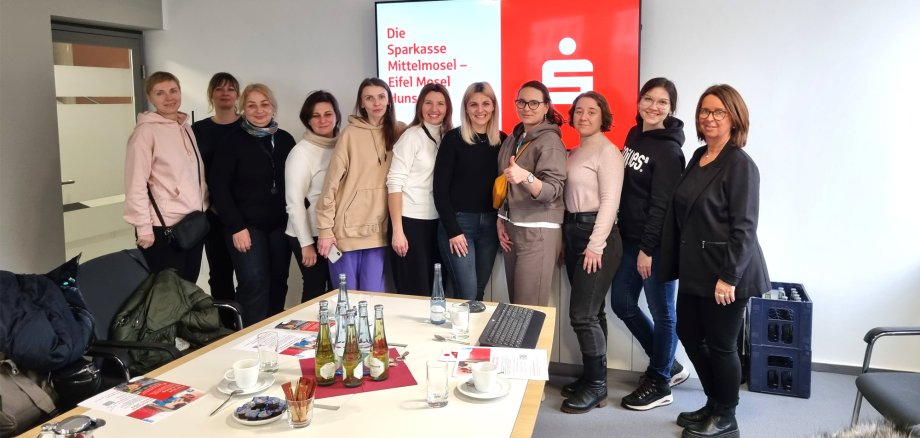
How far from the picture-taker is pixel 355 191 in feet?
10.7

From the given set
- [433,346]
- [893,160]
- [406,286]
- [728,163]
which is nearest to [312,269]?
[406,286]

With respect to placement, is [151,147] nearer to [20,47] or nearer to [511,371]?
[20,47]

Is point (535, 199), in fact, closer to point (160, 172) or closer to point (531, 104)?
point (531, 104)

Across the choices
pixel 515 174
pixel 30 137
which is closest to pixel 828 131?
pixel 515 174

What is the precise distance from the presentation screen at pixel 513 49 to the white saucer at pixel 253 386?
254 cm

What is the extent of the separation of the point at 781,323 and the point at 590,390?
3.38ft

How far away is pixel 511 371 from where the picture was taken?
179 centimetres

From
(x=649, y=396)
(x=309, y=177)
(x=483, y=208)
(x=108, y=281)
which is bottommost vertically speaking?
(x=649, y=396)

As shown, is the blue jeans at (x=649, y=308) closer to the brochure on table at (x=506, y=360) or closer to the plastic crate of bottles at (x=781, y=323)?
the plastic crate of bottles at (x=781, y=323)

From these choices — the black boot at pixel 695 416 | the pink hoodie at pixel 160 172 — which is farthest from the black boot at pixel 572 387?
the pink hoodie at pixel 160 172

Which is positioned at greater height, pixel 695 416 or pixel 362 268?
pixel 362 268

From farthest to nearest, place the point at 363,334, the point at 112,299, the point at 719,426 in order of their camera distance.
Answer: the point at 719,426 < the point at 112,299 < the point at 363,334

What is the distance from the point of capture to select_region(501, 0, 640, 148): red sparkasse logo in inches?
142

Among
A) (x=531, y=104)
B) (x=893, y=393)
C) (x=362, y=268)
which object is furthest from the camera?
(x=362, y=268)
